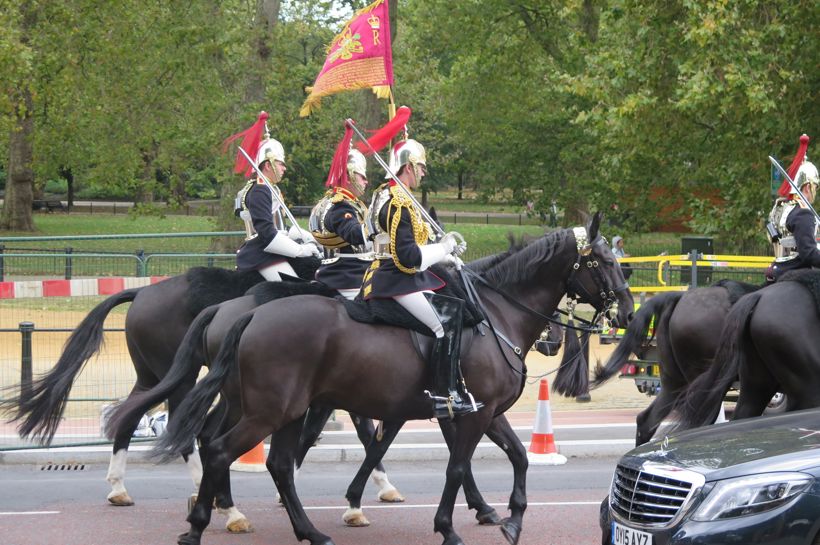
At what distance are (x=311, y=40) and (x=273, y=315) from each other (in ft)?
145

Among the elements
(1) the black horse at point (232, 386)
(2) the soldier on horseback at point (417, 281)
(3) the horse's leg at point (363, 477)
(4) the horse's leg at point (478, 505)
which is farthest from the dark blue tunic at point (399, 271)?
(4) the horse's leg at point (478, 505)

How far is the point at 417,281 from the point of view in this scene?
8.09 m

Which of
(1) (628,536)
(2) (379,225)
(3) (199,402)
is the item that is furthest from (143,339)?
(1) (628,536)

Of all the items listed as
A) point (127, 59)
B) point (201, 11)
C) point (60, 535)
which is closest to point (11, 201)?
point (127, 59)

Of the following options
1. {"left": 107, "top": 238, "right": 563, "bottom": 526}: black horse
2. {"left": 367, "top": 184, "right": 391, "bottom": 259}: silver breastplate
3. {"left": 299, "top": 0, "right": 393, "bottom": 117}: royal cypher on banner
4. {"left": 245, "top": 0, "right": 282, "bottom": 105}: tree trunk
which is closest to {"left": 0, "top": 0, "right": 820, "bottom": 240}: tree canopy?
{"left": 245, "top": 0, "right": 282, "bottom": 105}: tree trunk

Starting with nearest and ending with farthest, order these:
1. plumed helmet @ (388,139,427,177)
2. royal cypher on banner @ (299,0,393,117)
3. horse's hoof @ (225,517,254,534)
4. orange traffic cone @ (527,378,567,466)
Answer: plumed helmet @ (388,139,427,177)
horse's hoof @ (225,517,254,534)
royal cypher on banner @ (299,0,393,117)
orange traffic cone @ (527,378,567,466)

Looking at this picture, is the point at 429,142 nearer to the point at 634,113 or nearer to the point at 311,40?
the point at 311,40

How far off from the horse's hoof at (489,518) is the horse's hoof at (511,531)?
72 centimetres

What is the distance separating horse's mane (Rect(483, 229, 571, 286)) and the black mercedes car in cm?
250

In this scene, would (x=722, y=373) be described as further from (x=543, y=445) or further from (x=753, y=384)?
(x=543, y=445)

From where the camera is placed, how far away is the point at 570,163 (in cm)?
3425

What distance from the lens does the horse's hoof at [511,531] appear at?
7906mm

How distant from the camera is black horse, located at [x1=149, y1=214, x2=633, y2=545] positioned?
7613mm

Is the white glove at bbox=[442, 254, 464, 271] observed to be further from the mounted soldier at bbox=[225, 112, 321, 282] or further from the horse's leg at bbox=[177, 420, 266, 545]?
the horse's leg at bbox=[177, 420, 266, 545]
